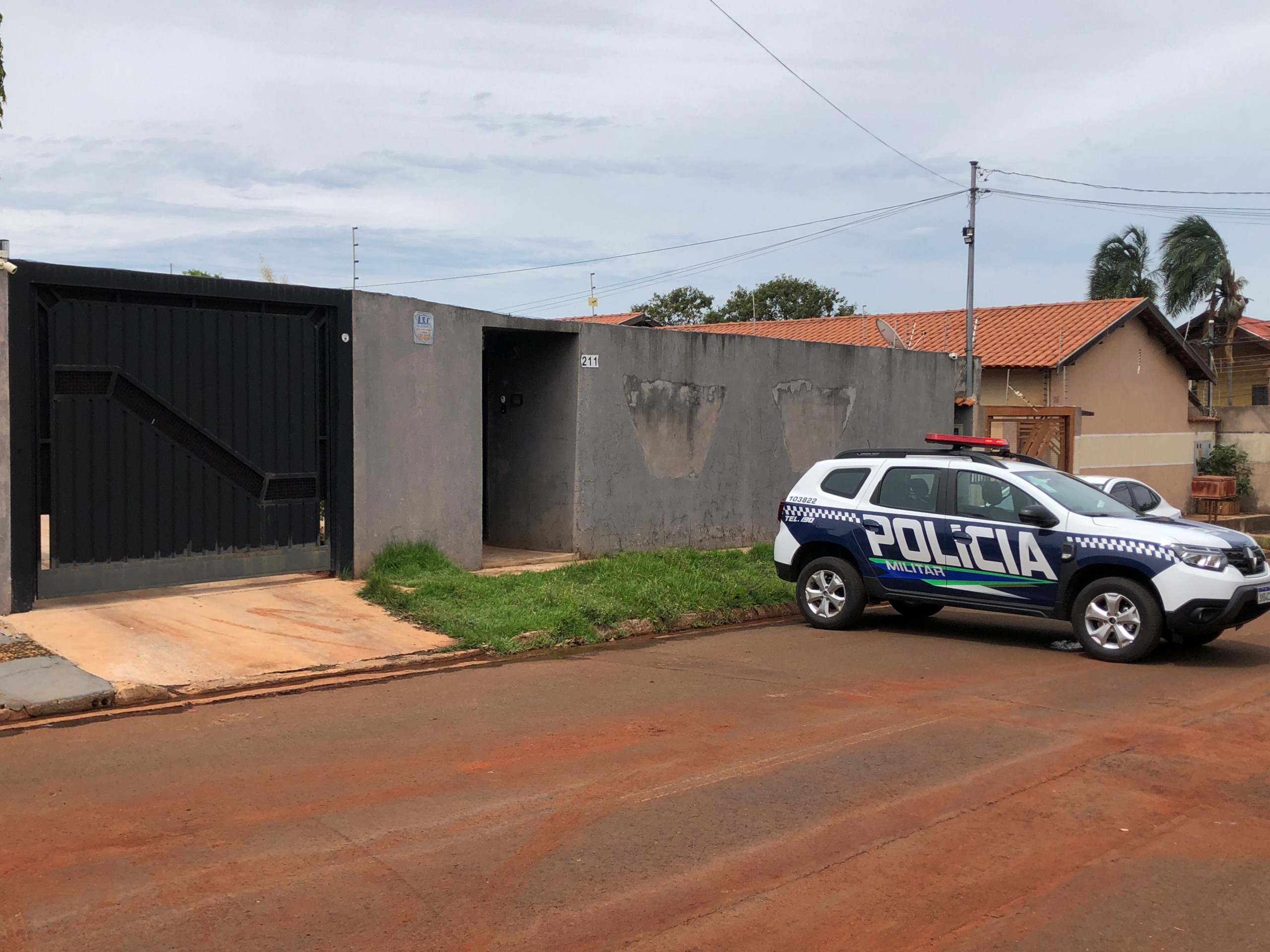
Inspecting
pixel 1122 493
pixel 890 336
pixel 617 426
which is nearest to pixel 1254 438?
pixel 890 336

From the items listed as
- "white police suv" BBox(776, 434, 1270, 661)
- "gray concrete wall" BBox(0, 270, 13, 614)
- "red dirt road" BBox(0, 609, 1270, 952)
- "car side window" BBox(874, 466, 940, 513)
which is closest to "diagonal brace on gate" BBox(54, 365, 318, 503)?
"gray concrete wall" BBox(0, 270, 13, 614)

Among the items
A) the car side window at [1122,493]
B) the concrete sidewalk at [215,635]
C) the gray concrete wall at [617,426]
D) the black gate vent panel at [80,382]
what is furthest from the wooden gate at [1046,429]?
the black gate vent panel at [80,382]

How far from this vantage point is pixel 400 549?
12.5m

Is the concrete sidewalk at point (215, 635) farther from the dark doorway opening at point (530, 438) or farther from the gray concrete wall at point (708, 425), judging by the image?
the gray concrete wall at point (708, 425)

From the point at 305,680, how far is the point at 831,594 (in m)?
5.29

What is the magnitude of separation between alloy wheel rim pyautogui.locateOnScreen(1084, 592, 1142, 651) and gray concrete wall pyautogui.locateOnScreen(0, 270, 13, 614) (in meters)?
9.17

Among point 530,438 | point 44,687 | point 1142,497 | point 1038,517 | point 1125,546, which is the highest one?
point 530,438

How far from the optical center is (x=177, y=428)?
35.7ft

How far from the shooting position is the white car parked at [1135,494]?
602 inches

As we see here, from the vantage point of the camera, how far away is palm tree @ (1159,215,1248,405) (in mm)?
35406

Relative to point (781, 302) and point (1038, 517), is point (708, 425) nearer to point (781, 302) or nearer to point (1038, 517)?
point (1038, 517)

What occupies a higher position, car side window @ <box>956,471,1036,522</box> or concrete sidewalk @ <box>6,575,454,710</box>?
car side window @ <box>956,471,1036,522</box>

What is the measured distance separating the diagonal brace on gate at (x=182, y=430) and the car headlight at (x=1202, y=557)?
8.15m

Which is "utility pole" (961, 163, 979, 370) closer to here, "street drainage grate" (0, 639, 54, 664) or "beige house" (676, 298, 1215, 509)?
"beige house" (676, 298, 1215, 509)
